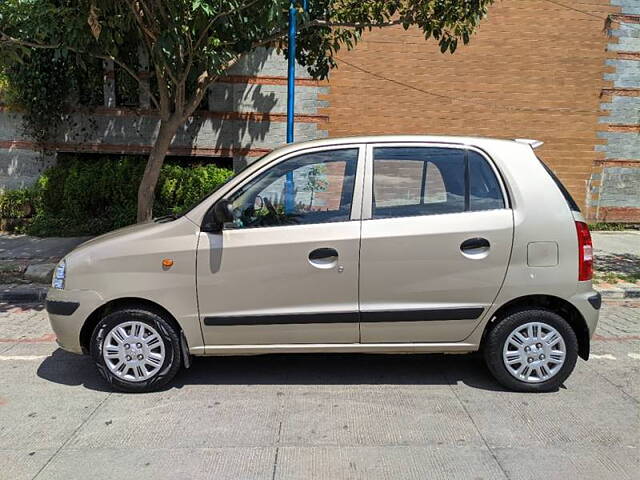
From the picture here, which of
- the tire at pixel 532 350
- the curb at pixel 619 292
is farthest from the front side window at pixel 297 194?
the curb at pixel 619 292

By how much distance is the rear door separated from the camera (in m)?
3.80

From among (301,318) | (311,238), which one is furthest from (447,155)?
(301,318)

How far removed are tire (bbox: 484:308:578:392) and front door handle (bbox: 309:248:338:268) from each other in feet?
4.41

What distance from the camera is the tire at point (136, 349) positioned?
3898 mm

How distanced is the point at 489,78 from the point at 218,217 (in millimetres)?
9315

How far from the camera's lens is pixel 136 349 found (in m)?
3.94

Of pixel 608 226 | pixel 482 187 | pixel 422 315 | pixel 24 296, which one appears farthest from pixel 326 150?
pixel 608 226

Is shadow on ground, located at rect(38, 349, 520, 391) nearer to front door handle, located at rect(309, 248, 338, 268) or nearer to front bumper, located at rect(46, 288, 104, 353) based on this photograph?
front bumper, located at rect(46, 288, 104, 353)

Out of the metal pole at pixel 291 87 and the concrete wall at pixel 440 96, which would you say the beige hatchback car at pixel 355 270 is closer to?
the metal pole at pixel 291 87

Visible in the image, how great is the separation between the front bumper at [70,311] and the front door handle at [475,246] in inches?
106

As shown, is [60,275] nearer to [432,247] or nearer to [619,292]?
[432,247]

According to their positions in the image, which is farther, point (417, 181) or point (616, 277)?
point (616, 277)

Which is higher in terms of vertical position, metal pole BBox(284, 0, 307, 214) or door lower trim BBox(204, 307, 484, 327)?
metal pole BBox(284, 0, 307, 214)

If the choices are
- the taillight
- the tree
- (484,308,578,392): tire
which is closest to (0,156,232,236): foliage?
the tree
